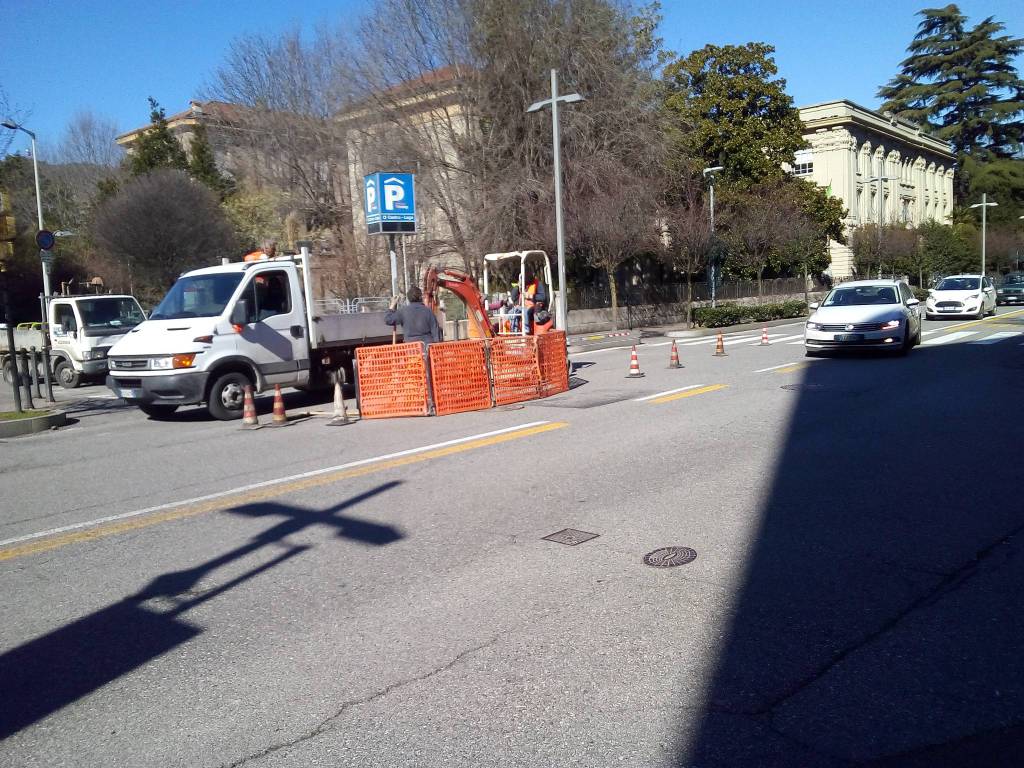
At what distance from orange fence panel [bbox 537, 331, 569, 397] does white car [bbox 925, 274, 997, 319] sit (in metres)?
22.3

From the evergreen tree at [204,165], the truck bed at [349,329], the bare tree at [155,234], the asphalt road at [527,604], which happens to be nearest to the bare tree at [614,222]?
the bare tree at [155,234]

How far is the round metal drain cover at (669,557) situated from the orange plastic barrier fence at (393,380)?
7.45 m

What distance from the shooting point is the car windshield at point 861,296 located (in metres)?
18.9

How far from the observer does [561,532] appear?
6504 millimetres

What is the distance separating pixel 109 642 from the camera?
4785 mm

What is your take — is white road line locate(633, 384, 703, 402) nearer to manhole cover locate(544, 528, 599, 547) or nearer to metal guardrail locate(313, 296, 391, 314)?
metal guardrail locate(313, 296, 391, 314)

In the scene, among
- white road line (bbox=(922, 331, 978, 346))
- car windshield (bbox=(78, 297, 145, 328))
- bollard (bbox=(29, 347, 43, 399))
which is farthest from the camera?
white road line (bbox=(922, 331, 978, 346))

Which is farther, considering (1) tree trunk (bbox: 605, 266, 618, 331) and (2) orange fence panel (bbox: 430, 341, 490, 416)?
(1) tree trunk (bbox: 605, 266, 618, 331)

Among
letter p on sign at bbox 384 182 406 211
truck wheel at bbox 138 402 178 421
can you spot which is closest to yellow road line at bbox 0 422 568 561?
truck wheel at bbox 138 402 178 421

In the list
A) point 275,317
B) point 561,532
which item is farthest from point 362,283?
point 561,532

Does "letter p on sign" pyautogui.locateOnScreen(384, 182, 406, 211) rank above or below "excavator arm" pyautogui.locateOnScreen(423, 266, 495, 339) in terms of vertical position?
above

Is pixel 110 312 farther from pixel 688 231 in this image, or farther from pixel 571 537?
pixel 688 231

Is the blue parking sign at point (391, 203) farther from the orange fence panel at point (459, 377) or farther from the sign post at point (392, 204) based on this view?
the orange fence panel at point (459, 377)

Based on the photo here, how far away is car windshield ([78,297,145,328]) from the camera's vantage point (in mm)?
19734
